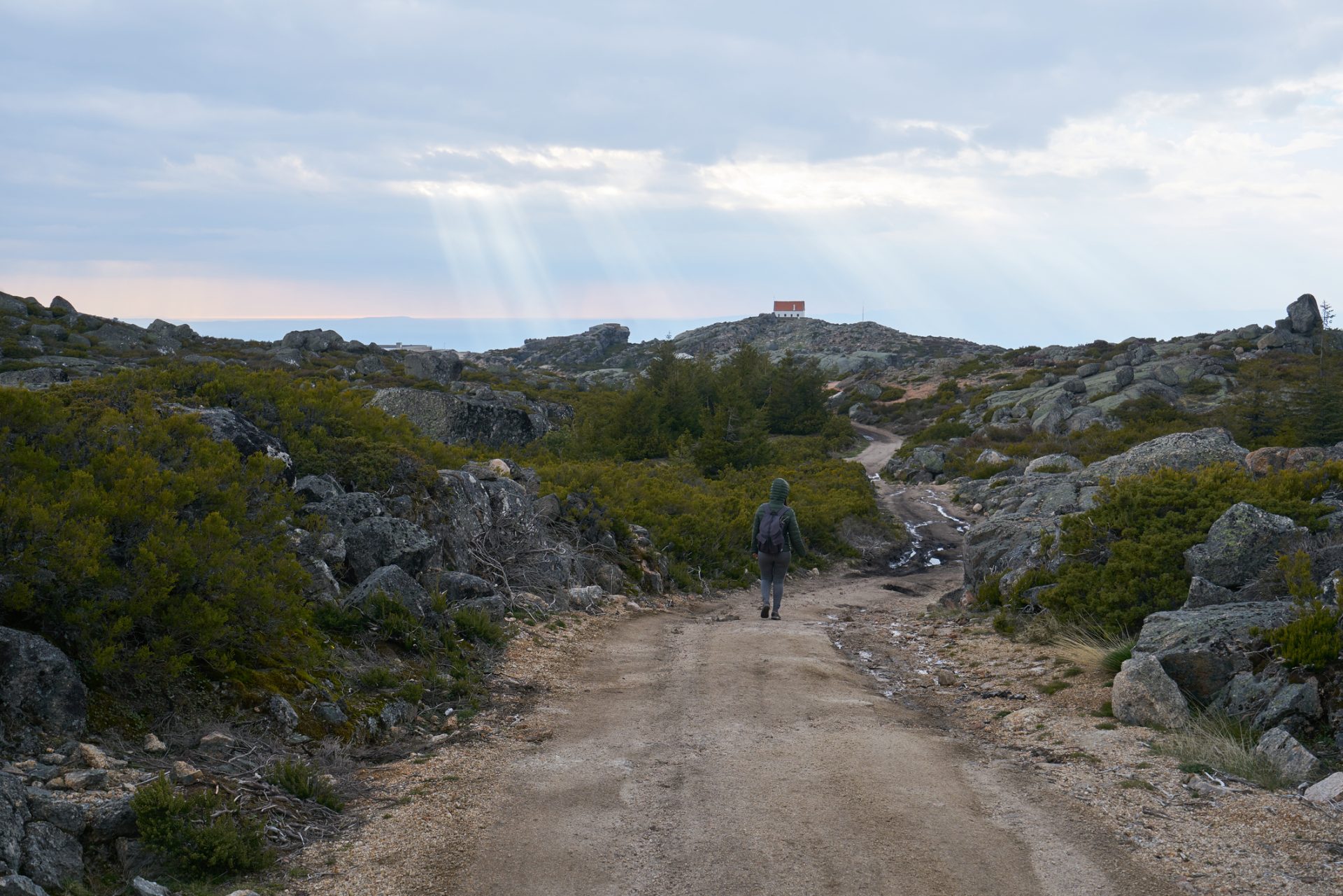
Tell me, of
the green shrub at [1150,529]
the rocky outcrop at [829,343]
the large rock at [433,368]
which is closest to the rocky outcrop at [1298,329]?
the rocky outcrop at [829,343]

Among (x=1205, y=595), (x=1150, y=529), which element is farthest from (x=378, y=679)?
(x=1150, y=529)

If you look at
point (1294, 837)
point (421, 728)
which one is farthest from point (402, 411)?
point (1294, 837)

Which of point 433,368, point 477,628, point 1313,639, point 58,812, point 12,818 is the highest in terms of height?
point 433,368

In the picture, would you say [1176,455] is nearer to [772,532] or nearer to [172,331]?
[772,532]

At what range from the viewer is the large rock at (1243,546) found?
31.7ft

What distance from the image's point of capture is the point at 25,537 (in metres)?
5.94

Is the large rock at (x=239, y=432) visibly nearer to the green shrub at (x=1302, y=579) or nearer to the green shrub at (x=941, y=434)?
the green shrub at (x=1302, y=579)

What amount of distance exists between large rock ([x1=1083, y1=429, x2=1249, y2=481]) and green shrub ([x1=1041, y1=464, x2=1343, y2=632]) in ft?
24.7

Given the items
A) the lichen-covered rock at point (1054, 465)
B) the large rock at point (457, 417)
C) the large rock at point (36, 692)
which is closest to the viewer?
the large rock at point (36, 692)

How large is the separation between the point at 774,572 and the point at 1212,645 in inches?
272

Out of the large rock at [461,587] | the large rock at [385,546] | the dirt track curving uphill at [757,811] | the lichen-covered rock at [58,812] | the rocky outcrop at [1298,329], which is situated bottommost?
the dirt track curving uphill at [757,811]

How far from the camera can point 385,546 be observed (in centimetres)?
1072

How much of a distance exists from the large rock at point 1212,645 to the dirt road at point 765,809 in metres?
2.26

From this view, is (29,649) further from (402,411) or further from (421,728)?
(402,411)
